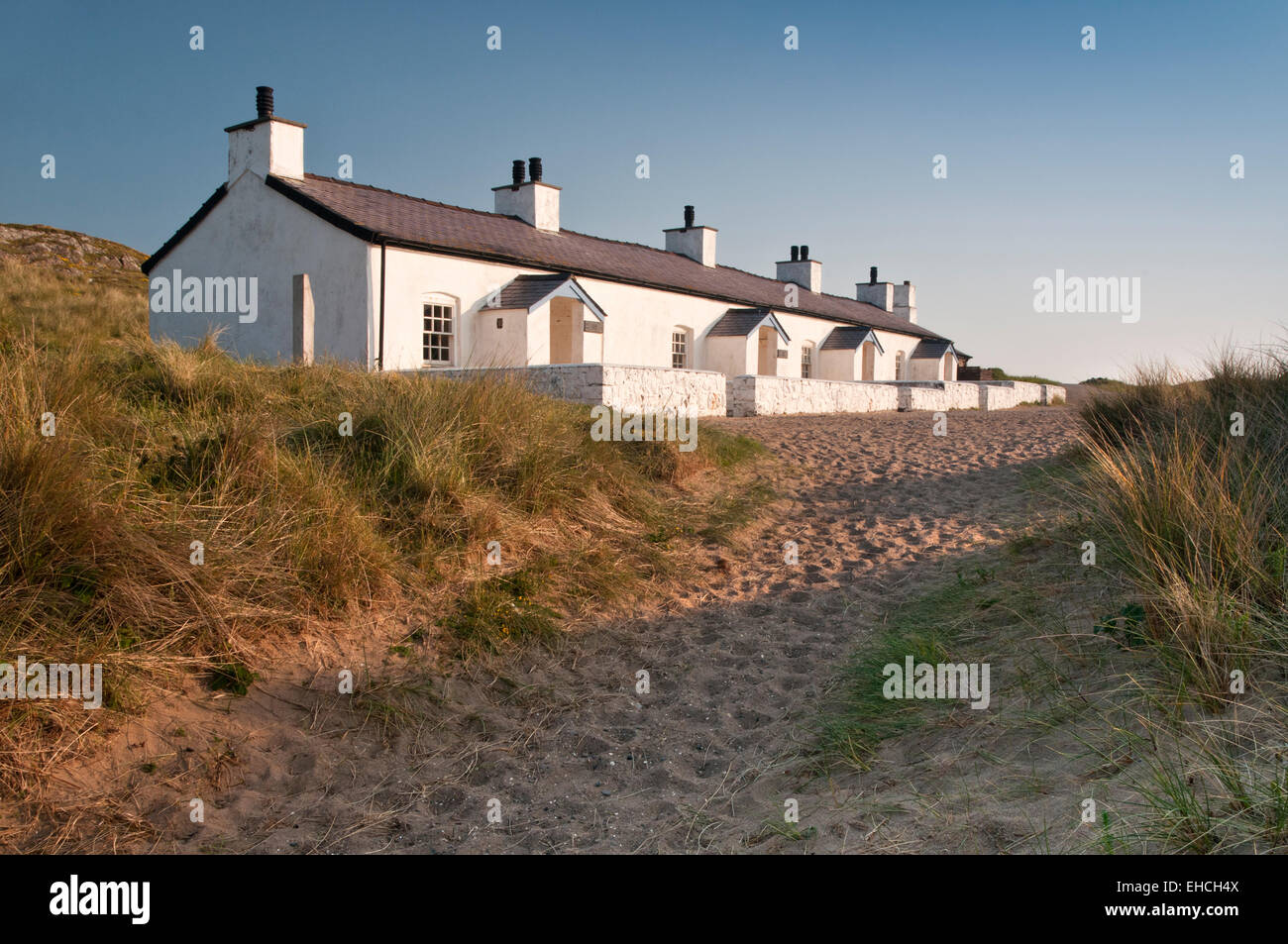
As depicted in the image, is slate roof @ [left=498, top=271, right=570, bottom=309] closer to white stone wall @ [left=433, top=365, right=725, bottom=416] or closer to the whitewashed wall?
the whitewashed wall

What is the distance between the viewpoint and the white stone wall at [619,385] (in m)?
12.1

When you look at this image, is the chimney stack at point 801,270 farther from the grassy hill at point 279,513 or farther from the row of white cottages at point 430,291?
the grassy hill at point 279,513

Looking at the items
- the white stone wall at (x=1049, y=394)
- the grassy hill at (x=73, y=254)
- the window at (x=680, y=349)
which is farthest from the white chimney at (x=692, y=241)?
the grassy hill at (x=73, y=254)

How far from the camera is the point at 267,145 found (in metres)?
16.9

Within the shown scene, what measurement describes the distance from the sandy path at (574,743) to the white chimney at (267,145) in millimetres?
14092

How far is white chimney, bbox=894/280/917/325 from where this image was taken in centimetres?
4078

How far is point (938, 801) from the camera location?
3699 mm

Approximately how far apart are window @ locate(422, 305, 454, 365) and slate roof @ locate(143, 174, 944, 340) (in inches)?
47.1

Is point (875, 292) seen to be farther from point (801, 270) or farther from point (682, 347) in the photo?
point (682, 347)

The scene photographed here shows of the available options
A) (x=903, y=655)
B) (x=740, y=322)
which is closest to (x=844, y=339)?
(x=740, y=322)

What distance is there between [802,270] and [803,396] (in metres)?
18.1
